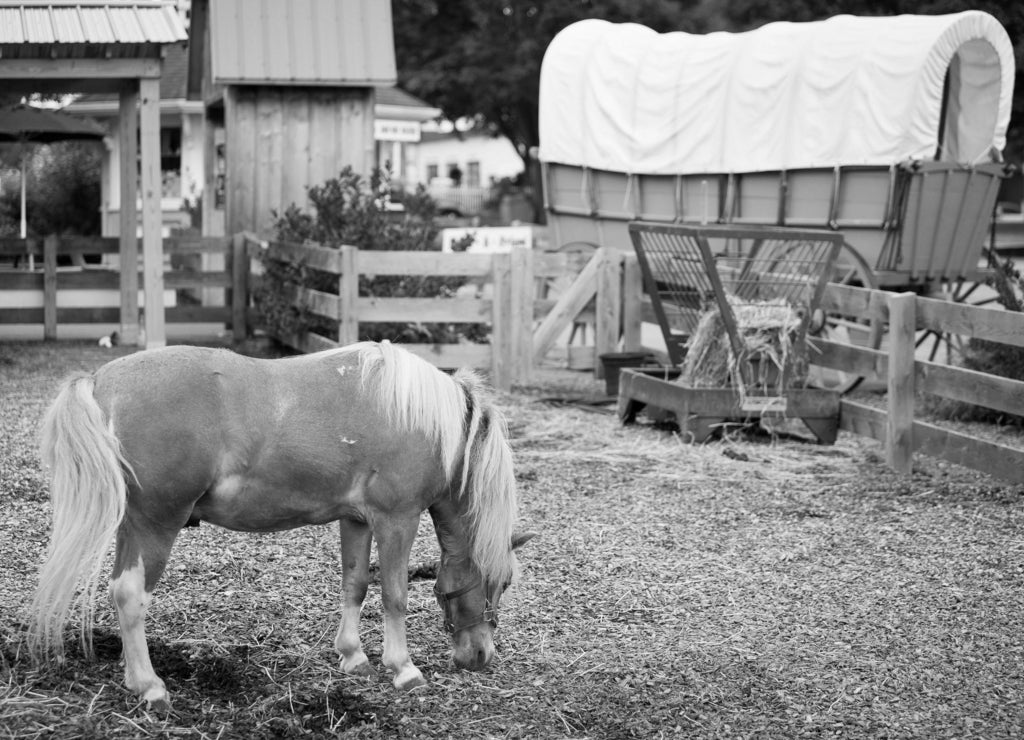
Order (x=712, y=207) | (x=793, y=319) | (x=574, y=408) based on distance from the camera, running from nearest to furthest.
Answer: (x=793, y=319), (x=574, y=408), (x=712, y=207)

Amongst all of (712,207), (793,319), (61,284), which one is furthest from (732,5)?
(793,319)

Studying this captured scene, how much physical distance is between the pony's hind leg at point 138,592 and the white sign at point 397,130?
27521 millimetres

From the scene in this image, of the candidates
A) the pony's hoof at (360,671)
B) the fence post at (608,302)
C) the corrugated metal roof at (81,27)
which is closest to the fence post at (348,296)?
the fence post at (608,302)

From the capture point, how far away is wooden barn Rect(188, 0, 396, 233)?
13.1m

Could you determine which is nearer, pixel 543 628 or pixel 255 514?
pixel 255 514

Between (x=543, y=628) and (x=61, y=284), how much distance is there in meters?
9.42

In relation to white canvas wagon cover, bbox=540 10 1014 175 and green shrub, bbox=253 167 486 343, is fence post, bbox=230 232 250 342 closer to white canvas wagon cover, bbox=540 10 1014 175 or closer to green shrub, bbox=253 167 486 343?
green shrub, bbox=253 167 486 343

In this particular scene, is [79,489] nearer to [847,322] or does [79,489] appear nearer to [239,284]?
[847,322]

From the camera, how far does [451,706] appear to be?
151 inches

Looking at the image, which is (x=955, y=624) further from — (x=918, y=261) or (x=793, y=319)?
(x=918, y=261)

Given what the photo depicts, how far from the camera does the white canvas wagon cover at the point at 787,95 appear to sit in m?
10.8

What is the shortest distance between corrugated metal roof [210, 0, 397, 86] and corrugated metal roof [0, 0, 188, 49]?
5.18 ft

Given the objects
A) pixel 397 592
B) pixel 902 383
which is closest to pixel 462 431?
pixel 397 592

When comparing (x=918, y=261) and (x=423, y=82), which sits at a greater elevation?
(x=423, y=82)
